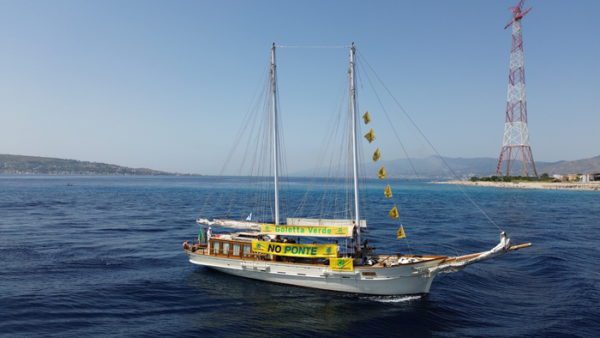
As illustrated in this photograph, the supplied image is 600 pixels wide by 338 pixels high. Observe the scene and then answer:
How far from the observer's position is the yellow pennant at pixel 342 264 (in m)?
27.9

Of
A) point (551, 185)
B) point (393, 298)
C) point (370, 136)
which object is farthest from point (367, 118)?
point (551, 185)

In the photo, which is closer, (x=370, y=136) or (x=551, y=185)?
(x=370, y=136)

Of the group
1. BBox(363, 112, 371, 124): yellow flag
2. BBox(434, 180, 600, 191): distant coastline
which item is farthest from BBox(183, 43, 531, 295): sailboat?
BBox(434, 180, 600, 191): distant coastline

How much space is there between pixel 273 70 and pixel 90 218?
52196 mm

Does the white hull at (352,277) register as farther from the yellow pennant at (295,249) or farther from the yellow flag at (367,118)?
the yellow flag at (367,118)

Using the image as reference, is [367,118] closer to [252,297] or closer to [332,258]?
[332,258]

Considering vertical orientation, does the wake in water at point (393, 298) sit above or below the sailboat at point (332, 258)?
below

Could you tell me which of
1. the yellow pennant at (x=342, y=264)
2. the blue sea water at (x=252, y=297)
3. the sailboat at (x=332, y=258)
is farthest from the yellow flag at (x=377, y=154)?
the blue sea water at (x=252, y=297)

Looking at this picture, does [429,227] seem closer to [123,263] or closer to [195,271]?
[195,271]

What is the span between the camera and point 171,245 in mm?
47250

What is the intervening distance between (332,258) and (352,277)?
6.83 feet

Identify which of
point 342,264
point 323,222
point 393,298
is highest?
point 323,222

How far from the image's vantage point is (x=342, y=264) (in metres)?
28.0

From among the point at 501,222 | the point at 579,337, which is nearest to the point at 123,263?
the point at 579,337
